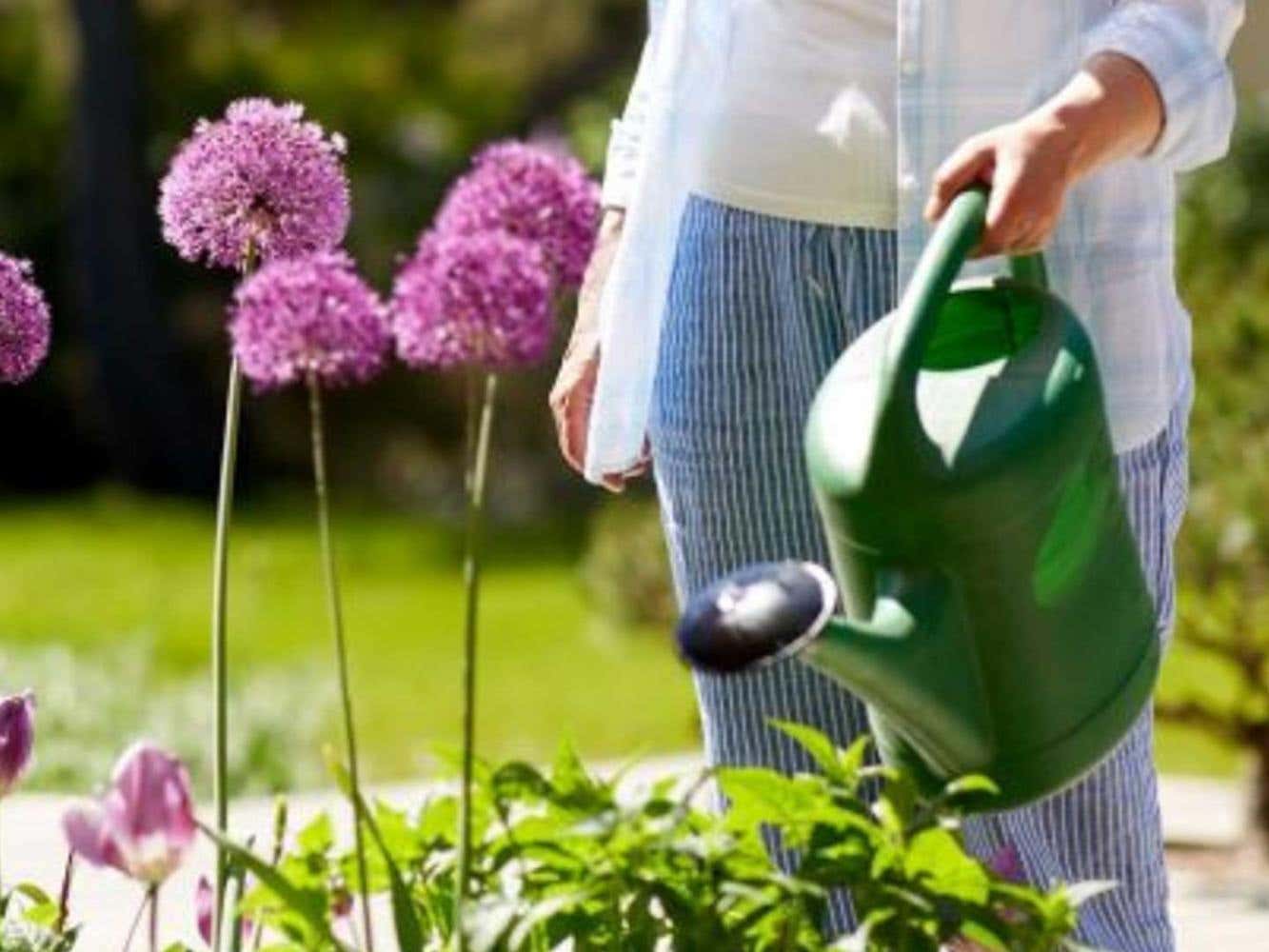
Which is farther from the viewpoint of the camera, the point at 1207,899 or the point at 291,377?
the point at 1207,899

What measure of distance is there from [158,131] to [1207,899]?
1107 cm

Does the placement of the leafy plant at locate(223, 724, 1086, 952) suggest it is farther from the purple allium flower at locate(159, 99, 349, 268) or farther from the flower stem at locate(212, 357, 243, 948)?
the purple allium flower at locate(159, 99, 349, 268)

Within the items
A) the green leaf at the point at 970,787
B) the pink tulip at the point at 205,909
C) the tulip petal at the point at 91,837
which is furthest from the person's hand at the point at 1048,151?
the pink tulip at the point at 205,909

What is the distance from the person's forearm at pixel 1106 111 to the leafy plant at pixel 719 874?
0.45 meters

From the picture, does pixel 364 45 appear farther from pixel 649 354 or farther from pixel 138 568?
pixel 649 354

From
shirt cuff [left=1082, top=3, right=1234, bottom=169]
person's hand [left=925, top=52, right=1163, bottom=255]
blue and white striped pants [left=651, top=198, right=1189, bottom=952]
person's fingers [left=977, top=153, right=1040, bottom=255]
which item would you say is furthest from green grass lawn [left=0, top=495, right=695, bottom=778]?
person's fingers [left=977, top=153, right=1040, bottom=255]

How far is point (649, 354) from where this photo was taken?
329 centimetres

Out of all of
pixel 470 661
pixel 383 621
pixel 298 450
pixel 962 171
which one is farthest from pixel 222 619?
pixel 298 450

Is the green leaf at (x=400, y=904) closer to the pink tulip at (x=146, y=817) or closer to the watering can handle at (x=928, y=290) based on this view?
the pink tulip at (x=146, y=817)

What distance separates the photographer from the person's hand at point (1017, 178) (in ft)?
9.16

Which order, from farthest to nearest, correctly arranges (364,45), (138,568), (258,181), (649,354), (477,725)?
1. (364,45)
2. (138,568)
3. (477,725)
4. (649,354)
5. (258,181)

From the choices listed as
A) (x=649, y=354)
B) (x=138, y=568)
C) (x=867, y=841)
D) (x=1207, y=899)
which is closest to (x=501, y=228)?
(x=649, y=354)

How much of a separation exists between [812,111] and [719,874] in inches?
29.6

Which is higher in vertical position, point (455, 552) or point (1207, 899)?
point (455, 552)
